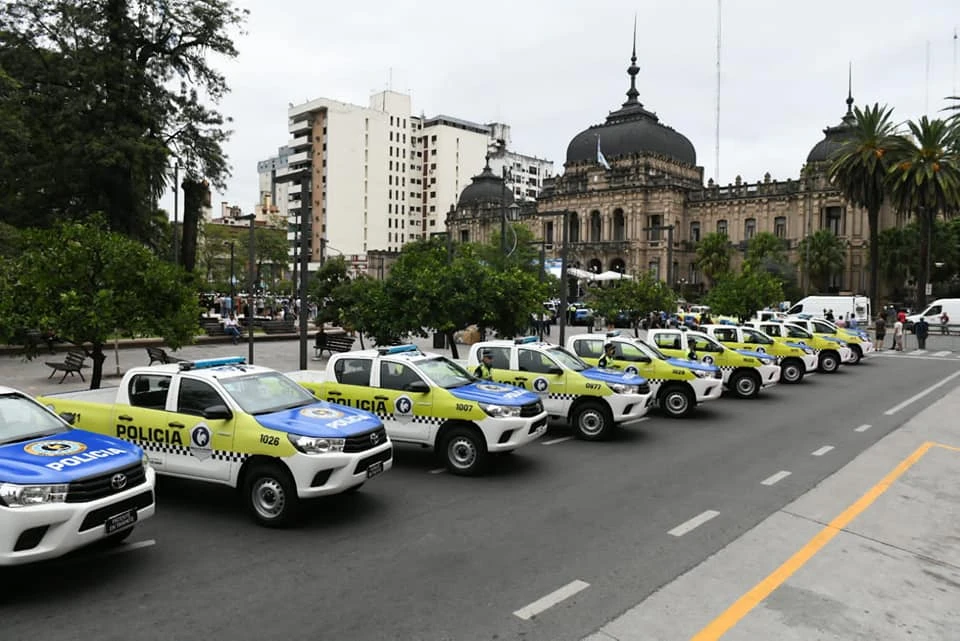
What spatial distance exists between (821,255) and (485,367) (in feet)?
192

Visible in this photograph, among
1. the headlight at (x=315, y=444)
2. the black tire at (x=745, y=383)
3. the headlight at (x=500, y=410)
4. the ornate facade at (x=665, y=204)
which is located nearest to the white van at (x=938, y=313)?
the ornate facade at (x=665, y=204)

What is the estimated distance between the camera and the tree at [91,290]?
1345cm

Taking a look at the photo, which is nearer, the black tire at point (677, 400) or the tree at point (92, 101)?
the black tire at point (677, 400)

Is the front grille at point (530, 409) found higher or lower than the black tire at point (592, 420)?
higher

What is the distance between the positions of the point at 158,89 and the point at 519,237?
1175 inches

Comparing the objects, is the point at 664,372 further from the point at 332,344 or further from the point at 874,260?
the point at 874,260

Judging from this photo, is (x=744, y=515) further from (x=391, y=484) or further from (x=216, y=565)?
(x=216, y=565)

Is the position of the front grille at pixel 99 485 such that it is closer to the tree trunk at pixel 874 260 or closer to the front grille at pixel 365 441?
the front grille at pixel 365 441

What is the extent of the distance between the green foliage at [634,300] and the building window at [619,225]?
50585mm

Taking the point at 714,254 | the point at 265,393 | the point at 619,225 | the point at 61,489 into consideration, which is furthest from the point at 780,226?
the point at 61,489

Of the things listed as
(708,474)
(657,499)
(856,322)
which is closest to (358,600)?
(657,499)

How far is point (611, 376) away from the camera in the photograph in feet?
43.7

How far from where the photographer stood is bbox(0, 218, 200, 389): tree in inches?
529

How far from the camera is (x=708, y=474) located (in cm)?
1063
